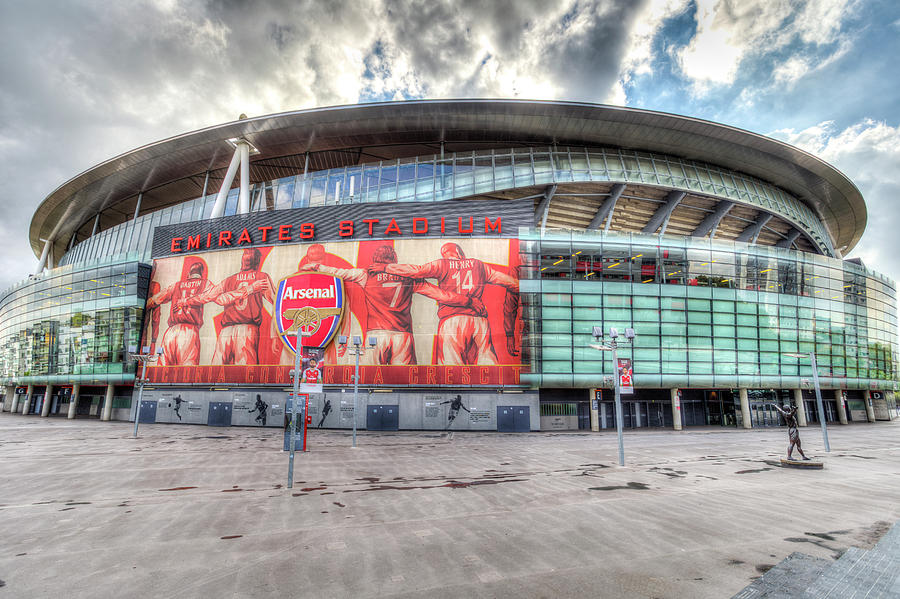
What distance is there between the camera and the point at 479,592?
20.6 ft

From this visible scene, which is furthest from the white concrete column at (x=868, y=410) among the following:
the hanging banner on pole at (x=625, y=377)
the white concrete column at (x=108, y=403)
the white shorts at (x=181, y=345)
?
the white concrete column at (x=108, y=403)

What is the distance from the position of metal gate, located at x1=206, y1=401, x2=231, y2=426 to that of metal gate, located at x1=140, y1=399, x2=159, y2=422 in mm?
7424

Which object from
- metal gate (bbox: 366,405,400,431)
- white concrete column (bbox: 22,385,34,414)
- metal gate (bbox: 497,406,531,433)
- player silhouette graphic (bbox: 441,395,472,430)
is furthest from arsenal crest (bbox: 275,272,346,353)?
white concrete column (bbox: 22,385,34,414)

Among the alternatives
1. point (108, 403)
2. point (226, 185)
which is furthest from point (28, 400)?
point (226, 185)

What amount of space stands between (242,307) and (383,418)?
18088mm

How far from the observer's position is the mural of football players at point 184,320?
43237mm

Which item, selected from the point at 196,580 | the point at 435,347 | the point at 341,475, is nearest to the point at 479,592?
the point at 196,580

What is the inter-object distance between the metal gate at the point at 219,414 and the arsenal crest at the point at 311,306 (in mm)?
8612

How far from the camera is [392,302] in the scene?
38469 mm

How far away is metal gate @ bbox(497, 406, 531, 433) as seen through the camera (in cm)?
3562

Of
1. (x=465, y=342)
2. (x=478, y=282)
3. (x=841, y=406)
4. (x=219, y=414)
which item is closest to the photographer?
(x=465, y=342)

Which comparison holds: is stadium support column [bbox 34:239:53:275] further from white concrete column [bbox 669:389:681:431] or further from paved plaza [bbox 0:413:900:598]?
white concrete column [bbox 669:389:681:431]

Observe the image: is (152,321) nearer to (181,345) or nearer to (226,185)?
(181,345)

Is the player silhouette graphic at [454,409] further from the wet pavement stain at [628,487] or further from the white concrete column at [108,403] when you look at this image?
the white concrete column at [108,403]
